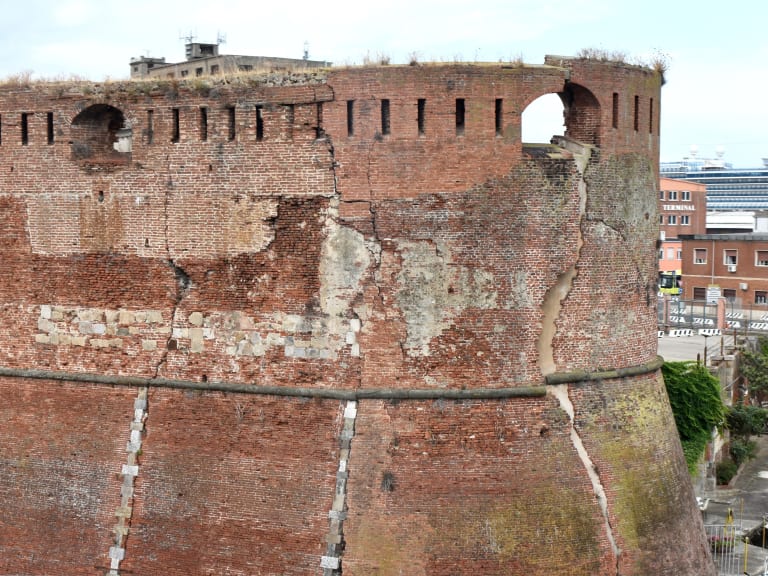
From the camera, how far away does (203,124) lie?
53.2 feet

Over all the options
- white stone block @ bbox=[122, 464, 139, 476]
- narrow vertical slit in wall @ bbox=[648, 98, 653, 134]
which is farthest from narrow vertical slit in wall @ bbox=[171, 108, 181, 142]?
narrow vertical slit in wall @ bbox=[648, 98, 653, 134]

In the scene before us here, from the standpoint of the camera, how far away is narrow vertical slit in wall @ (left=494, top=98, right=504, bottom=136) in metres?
15.3

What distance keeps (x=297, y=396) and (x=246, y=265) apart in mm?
1901

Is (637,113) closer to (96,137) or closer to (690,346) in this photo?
(96,137)

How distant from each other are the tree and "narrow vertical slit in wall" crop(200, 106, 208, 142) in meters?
10.0

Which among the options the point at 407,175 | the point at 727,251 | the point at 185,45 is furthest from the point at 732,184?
the point at 407,175

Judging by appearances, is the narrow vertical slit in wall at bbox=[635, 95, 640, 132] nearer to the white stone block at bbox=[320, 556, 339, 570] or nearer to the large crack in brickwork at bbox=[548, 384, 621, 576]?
the large crack in brickwork at bbox=[548, 384, 621, 576]

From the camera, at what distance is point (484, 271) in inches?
601

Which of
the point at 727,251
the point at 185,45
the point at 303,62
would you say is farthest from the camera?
the point at 727,251

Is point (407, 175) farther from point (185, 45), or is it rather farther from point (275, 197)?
point (185, 45)

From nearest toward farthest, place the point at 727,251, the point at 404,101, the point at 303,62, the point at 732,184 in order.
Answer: the point at 404,101
the point at 303,62
the point at 727,251
the point at 732,184

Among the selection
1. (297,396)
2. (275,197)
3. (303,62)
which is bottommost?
(297,396)

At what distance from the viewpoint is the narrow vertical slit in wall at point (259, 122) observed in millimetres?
15818

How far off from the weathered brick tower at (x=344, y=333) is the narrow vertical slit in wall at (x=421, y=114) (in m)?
0.07
